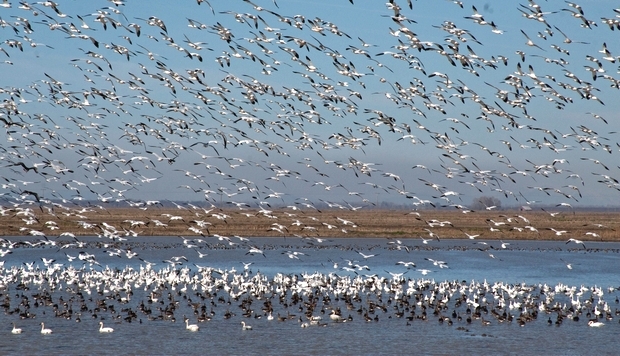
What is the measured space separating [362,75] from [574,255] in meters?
41.1

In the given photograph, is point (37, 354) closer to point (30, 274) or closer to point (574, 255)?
point (30, 274)

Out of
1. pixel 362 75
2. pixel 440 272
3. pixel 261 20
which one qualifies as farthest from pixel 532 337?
pixel 440 272

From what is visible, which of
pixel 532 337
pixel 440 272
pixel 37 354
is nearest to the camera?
pixel 37 354

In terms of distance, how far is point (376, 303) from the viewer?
31.9 m

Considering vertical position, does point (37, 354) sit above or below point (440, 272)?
below

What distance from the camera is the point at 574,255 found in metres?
65.5

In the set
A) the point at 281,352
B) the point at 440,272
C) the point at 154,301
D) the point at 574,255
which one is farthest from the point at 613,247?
the point at 281,352

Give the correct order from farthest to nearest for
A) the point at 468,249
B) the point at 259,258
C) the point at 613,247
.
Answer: the point at 613,247 < the point at 468,249 < the point at 259,258

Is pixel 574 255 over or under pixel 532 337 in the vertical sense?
over

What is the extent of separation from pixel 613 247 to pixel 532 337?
54.2 metres

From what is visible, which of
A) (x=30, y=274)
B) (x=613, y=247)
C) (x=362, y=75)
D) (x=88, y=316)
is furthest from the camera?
(x=613, y=247)

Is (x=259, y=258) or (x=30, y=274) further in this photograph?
(x=259, y=258)

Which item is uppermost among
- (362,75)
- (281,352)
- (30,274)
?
(362,75)

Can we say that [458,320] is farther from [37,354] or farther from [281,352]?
[37,354]
